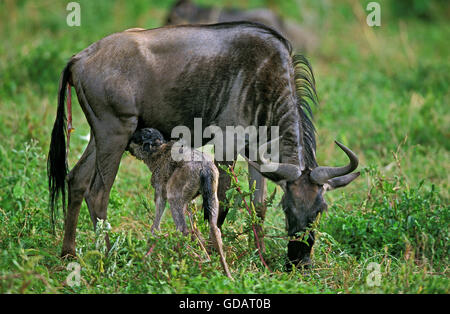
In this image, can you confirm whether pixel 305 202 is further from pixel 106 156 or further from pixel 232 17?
pixel 232 17

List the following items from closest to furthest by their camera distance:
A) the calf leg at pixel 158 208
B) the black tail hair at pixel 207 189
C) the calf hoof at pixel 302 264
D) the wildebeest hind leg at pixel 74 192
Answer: the black tail hair at pixel 207 189 < the calf hoof at pixel 302 264 < the calf leg at pixel 158 208 < the wildebeest hind leg at pixel 74 192

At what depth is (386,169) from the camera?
24.3 ft

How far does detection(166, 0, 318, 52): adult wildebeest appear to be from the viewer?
39.3 ft

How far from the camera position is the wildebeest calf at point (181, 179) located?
4992 millimetres

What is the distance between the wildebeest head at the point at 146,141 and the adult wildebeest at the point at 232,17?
21.1 ft

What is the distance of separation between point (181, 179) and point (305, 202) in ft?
3.21

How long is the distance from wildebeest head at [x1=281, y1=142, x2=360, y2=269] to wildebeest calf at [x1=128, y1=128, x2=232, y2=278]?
1.94 feet

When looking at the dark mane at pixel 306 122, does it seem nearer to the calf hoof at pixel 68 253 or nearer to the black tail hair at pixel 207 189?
the black tail hair at pixel 207 189

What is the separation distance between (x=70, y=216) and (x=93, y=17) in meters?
8.71

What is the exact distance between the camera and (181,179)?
5.09m

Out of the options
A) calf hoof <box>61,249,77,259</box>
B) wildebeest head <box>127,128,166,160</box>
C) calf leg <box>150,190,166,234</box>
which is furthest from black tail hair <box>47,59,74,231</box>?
calf leg <box>150,190,166,234</box>

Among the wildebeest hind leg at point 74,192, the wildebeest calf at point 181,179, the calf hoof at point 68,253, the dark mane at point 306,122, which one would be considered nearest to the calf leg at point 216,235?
the wildebeest calf at point 181,179
